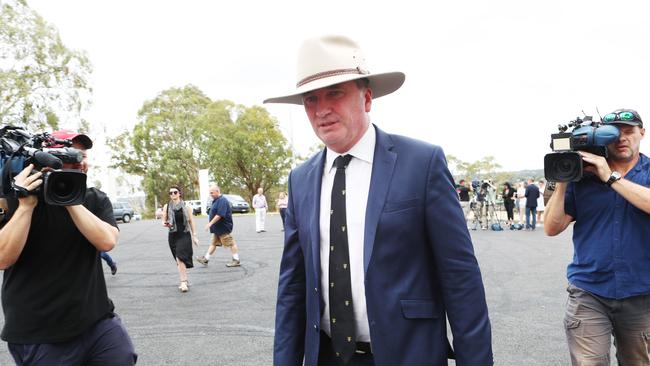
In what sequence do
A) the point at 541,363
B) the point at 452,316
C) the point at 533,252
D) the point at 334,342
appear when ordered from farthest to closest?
the point at 533,252
the point at 541,363
the point at 334,342
the point at 452,316

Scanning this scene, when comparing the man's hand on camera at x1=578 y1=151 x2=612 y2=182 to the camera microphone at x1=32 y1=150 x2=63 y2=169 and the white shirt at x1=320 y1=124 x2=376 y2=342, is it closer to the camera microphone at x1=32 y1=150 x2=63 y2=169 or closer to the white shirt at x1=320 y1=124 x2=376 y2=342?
the white shirt at x1=320 y1=124 x2=376 y2=342

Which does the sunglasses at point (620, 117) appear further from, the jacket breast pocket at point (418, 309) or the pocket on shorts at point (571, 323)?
the jacket breast pocket at point (418, 309)

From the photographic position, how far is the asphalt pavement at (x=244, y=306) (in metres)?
4.79

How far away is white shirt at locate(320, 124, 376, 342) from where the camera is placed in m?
1.91

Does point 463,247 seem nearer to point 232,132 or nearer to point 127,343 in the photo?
point 127,343

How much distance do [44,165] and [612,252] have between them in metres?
3.20

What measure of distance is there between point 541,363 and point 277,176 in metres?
43.6

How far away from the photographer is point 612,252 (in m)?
2.82

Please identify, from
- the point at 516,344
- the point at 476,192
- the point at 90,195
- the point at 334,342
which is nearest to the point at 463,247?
the point at 334,342

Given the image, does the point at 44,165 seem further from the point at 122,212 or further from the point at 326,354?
the point at 122,212

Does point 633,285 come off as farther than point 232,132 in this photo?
No

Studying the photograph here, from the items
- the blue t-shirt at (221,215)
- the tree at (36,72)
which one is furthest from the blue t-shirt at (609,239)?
the tree at (36,72)

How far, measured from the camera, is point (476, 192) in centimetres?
1759

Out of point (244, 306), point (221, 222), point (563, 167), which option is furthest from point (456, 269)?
point (221, 222)
